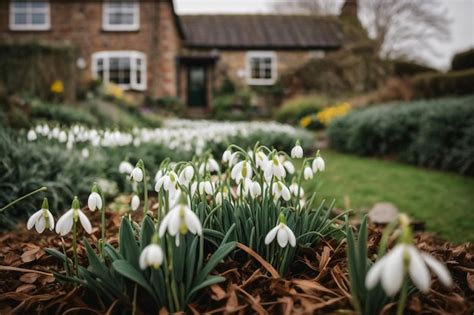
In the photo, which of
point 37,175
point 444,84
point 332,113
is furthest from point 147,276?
point 332,113

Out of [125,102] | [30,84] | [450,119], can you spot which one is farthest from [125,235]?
[125,102]

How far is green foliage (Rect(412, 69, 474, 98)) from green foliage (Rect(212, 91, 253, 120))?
30.4 ft

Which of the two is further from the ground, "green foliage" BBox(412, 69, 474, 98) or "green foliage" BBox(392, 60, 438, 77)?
"green foliage" BBox(392, 60, 438, 77)

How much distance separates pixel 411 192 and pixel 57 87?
910 centimetres

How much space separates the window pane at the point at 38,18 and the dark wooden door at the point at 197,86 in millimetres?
7844

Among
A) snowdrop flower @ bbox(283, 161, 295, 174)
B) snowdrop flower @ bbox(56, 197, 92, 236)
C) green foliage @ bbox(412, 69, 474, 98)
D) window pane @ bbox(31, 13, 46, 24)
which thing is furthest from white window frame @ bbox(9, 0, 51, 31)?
snowdrop flower @ bbox(56, 197, 92, 236)

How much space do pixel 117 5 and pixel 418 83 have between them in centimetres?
1442

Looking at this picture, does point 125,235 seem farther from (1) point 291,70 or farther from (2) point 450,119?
(1) point 291,70

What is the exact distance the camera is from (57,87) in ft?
30.8

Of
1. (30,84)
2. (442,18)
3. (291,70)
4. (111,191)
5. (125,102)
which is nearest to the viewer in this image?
(111,191)

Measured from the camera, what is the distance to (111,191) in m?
3.96

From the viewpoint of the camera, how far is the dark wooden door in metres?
20.5

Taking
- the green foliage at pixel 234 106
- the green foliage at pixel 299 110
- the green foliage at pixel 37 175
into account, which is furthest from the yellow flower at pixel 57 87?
the green foliage at pixel 234 106

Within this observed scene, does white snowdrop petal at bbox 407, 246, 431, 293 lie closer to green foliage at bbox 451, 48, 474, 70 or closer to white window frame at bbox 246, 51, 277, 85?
green foliage at bbox 451, 48, 474, 70
